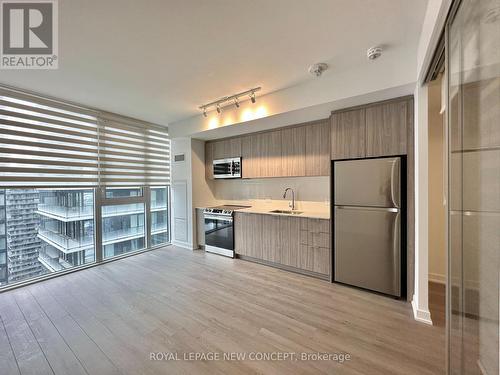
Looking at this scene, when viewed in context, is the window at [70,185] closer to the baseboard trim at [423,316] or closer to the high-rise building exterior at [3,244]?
the high-rise building exterior at [3,244]

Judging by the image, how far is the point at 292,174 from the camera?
3.51 meters

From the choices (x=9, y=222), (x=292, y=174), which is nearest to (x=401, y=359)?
(x=292, y=174)

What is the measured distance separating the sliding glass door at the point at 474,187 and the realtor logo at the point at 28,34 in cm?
257

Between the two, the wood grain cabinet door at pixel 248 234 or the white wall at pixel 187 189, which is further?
the white wall at pixel 187 189

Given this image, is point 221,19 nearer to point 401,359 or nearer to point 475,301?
point 475,301

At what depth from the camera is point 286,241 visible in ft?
10.7

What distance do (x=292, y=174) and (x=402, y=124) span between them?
1.61 m

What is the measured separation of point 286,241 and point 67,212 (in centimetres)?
350

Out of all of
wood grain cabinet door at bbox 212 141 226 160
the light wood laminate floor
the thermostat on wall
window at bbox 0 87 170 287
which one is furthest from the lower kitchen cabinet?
window at bbox 0 87 170 287

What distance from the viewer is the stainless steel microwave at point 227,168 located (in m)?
4.13

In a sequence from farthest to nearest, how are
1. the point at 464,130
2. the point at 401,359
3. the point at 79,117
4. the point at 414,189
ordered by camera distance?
the point at 79,117 → the point at 414,189 → the point at 401,359 → the point at 464,130

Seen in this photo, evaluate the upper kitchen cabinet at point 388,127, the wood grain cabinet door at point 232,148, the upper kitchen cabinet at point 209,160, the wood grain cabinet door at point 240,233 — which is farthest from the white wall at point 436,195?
the upper kitchen cabinet at point 209,160


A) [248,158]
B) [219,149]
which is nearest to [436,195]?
[248,158]

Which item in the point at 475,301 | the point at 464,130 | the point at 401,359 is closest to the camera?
the point at 475,301
